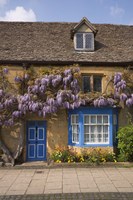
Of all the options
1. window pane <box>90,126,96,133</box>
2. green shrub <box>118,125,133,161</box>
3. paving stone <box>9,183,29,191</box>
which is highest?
window pane <box>90,126,96,133</box>

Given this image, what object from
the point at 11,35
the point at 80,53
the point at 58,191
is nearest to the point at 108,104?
the point at 80,53

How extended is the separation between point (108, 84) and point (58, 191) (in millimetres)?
8394

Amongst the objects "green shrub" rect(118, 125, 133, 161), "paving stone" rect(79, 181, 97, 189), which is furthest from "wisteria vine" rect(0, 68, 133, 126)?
"paving stone" rect(79, 181, 97, 189)

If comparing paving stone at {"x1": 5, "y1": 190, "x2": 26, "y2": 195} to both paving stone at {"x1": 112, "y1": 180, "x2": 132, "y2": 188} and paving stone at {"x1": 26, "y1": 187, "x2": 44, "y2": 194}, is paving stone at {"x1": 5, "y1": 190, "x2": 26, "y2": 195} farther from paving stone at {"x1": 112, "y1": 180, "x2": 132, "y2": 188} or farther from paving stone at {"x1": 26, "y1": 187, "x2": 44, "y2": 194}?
paving stone at {"x1": 112, "y1": 180, "x2": 132, "y2": 188}

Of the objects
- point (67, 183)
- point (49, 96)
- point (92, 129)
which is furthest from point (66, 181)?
point (49, 96)

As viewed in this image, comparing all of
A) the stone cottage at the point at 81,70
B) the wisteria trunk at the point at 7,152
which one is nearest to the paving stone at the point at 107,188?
the stone cottage at the point at 81,70

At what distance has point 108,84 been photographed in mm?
16578

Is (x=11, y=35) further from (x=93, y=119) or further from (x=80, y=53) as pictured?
(x=93, y=119)

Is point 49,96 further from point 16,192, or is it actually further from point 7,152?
point 16,192

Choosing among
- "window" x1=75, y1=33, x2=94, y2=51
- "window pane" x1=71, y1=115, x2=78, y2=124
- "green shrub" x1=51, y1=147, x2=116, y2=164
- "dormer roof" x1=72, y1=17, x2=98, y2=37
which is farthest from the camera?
"window" x1=75, y1=33, x2=94, y2=51

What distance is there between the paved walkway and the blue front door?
229 centimetres

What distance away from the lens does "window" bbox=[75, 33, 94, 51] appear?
17.8 m

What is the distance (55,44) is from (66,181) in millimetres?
9697

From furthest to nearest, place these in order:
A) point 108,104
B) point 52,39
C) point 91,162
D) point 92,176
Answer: point 52,39, point 108,104, point 91,162, point 92,176
